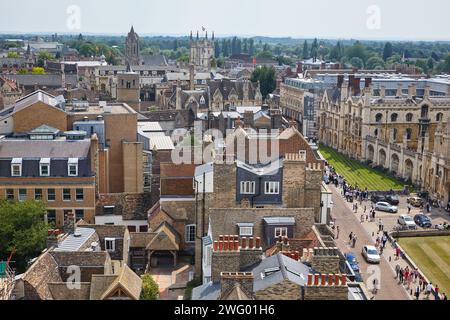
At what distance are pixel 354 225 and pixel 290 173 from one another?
11950mm

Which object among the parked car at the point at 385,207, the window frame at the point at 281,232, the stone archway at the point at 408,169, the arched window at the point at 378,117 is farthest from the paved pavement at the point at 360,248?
the arched window at the point at 378,117

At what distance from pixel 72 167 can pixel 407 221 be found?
20.3m

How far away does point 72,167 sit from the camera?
32.4 metres

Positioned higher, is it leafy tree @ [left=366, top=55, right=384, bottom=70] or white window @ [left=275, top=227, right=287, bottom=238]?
leafy tree @ [left=366, top=55, right=384, bottom=70]

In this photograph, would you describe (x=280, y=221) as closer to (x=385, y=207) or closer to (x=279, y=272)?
(x=279, y=272)

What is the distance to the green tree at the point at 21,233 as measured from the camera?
86.1ft

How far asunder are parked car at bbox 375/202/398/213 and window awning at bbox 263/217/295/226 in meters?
18.9

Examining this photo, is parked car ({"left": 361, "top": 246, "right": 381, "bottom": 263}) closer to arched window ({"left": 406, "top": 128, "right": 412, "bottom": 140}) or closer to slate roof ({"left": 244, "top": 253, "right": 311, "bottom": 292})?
slate roof ({"left": 244, "top": 253, "right": 311, "bottom": 292})

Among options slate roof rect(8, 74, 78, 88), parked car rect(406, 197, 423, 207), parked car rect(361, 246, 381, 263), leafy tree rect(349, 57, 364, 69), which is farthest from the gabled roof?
leafy tree rect(349, 57, 364, 69)

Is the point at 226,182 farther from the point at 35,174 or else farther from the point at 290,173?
the point at 35,174

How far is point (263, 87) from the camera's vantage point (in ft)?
323

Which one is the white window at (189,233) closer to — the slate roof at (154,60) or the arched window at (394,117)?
the arched window at (394,117)

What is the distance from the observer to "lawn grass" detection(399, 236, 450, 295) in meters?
29.3
